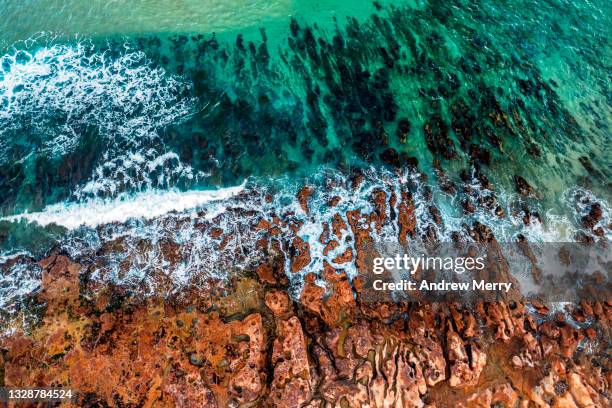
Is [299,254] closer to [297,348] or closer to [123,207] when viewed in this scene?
[297,348]

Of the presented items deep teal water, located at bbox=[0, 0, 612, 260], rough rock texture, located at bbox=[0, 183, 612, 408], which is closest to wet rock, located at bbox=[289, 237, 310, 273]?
rough rock texture, located at bbox=[0, 183, 612, 408]

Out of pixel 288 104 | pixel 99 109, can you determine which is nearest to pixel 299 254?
pixel 288 104

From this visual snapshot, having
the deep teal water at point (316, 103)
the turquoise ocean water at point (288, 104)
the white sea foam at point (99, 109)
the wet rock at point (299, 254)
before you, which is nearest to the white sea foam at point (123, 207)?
the turquoise ocean water at point (288, 104)

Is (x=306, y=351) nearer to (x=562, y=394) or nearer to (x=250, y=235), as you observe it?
(x=250, y=235)

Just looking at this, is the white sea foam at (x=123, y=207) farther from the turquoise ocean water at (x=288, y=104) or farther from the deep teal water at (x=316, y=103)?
the deep teal water at (x=316, y=103)

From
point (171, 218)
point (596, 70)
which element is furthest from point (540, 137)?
point (171, 218)

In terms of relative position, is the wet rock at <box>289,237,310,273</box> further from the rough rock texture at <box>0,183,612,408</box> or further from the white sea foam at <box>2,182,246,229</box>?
the white sea foam at <box>2,182,246,229</box>
